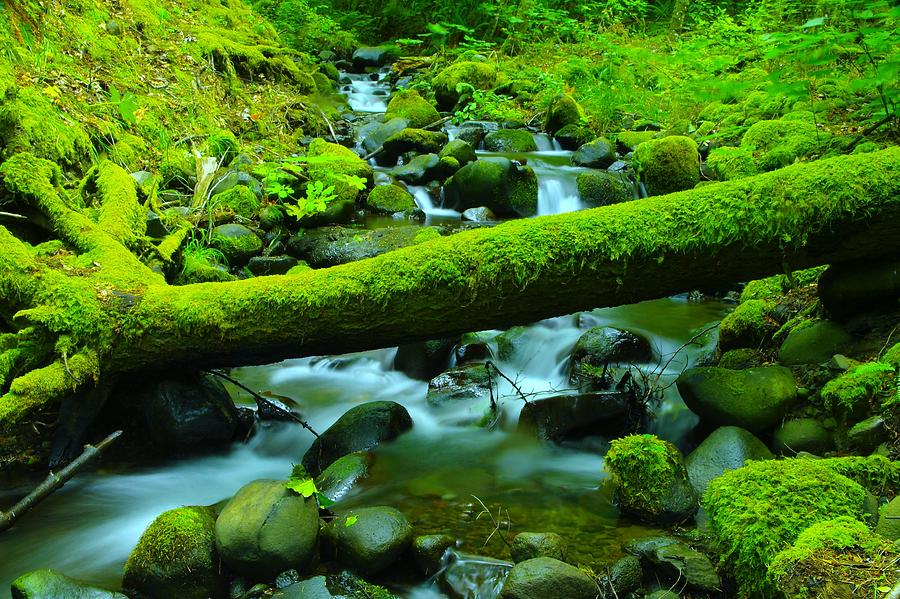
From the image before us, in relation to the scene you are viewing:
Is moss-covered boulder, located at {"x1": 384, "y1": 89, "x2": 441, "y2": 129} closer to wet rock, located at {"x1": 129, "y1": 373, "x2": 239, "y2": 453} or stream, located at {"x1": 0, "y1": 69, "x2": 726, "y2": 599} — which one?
stream, located at {"x1": 0, "y1": 69, "x2": 726, "y2": 599}

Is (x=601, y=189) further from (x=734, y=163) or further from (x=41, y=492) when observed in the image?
(x=41, y=492)

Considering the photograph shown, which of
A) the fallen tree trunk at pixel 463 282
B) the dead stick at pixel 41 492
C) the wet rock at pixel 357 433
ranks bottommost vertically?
the wet rock at pixel 357 433

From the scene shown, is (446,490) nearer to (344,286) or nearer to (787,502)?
(344,286)

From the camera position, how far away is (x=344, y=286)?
404 cm

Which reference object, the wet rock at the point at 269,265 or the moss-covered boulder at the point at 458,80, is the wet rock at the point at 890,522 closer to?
the wet rock at the point at 269,265

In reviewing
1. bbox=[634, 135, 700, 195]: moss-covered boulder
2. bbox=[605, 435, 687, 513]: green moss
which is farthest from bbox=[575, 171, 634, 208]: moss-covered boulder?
bbox=[605, 435, 687, 513]: green moss

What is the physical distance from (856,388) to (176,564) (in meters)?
3.82

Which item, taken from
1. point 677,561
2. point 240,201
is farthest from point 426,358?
point 240,201

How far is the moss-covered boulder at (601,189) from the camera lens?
9148 mm

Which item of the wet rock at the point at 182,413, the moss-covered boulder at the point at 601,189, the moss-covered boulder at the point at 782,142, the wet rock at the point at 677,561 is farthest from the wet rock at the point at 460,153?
the wet rock at the point at 677,561

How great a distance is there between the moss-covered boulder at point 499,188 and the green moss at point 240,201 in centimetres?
280

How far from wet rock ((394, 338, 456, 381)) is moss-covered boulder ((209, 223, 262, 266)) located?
2374mm

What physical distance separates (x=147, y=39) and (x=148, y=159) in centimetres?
312

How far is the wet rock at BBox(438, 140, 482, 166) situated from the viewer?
33.4ft
